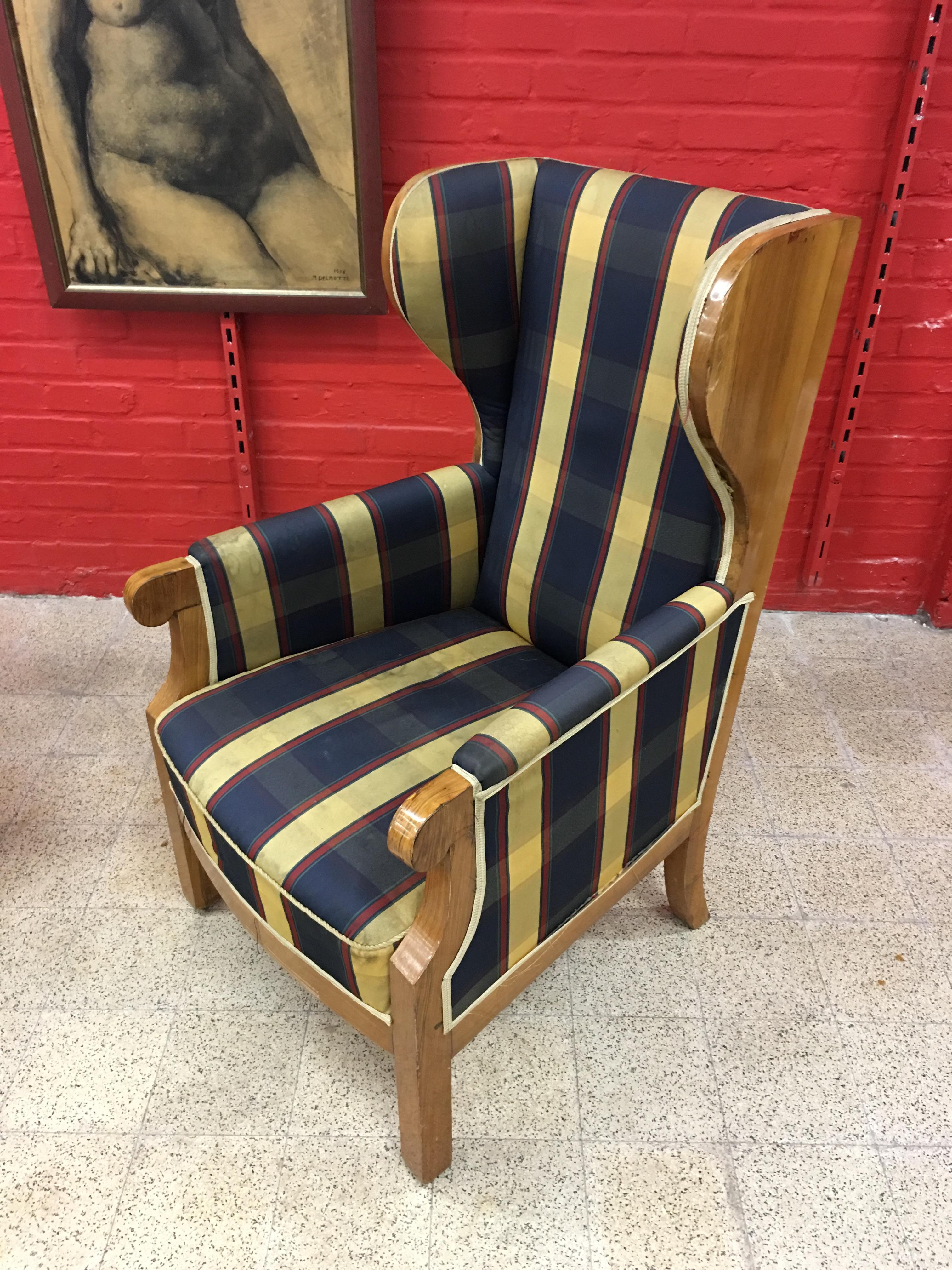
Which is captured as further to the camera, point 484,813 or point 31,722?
point 31,722

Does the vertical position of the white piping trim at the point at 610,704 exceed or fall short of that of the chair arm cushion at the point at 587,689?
it falls short

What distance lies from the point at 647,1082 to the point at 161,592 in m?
0.96

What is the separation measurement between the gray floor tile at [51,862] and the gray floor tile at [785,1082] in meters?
1.07

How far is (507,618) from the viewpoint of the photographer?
1.51 m

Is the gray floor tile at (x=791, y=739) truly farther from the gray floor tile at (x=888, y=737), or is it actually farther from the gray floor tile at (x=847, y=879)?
the gray floor tile at (x=847, y=879)

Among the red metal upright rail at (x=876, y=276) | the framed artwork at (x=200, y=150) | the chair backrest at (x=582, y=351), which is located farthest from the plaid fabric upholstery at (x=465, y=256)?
the red metal upright rail at (x=876, y=276)

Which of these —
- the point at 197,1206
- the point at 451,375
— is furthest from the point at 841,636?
the point at 197,1206

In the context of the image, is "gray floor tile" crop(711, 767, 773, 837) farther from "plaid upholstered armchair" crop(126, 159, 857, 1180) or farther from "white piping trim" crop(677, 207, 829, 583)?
"white piping trim" crop(677, 207, 829, 583)

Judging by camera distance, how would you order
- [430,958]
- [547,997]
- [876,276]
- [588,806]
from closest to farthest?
[430,958]
[588,806]
[547,997]
[876,276]

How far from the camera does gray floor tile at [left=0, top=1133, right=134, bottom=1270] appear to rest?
1172mm

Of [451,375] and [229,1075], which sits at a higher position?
[451,375]

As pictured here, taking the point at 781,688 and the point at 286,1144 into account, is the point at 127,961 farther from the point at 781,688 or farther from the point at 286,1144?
the point at 781,688

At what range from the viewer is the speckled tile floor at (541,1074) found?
1.20 m

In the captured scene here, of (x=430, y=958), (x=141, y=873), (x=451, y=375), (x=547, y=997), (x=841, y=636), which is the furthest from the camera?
(x=841, y=636)
